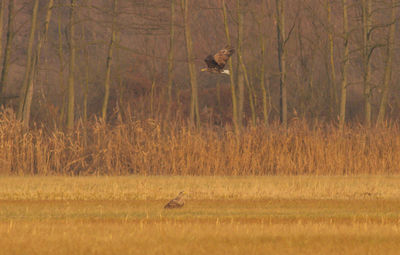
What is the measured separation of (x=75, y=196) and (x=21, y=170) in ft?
16.0

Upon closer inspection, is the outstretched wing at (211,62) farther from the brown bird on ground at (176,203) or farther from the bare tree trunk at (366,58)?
the bare tree trunk at (366,58)

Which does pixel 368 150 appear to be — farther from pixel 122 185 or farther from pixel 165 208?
pixel 165 208

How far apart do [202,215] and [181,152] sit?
8878 millimetres

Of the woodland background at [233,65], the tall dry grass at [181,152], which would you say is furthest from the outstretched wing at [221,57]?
the woodland background at [233,65]

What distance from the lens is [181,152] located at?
20.1 m

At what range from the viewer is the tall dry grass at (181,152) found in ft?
65.4

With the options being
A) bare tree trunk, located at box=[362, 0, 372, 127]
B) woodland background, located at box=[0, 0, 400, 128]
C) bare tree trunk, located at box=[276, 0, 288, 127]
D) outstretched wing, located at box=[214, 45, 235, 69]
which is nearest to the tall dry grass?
woodland background, located at box=[0, 0, 400, 128]

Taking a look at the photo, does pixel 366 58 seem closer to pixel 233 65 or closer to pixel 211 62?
pixel 233 65

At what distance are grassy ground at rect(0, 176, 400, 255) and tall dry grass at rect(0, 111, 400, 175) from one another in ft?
4.56

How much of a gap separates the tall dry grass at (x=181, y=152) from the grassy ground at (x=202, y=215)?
1.39 meters

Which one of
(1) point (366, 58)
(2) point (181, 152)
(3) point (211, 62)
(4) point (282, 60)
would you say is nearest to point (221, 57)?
(3) point (211, 62)

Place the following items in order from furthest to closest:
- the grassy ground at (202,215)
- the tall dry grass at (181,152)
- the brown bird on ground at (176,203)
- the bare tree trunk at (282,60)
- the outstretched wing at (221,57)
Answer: the bare tree trunk at (282,60) < the tall dry grass at (181,152) < the brown bird on ground at (176,203) < the outstretched wing at (221,57) < the grassy ground at (202,215)

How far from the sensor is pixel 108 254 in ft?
24.0

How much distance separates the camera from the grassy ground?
7.86 metres
